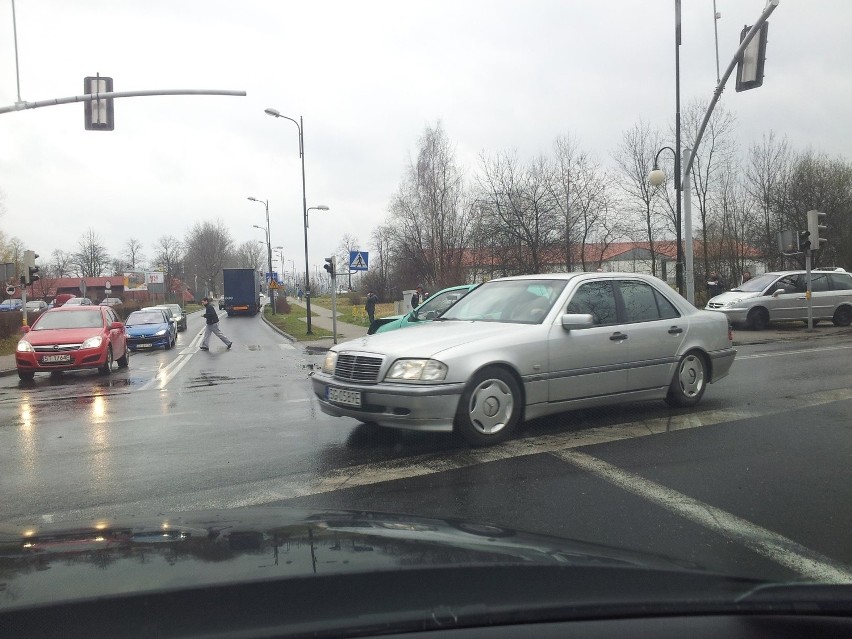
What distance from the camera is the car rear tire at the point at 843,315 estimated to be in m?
21.4

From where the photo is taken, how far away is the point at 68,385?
44.3ft

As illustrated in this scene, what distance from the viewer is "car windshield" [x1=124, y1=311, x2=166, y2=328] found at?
79.6ft

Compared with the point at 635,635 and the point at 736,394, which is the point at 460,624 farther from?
the point at 736,394

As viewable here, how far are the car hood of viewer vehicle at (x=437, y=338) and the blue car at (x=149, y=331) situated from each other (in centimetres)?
1817

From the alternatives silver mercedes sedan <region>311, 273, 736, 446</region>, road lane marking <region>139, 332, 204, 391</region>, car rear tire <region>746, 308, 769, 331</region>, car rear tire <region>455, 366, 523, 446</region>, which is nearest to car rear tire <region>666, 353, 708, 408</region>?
silver mercedes sedan <region>311, 273, 736, 446</region>

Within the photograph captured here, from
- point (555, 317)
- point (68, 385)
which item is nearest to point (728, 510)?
point (555, 317)

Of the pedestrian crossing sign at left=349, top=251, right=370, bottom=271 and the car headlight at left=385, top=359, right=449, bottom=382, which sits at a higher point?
the pedestrian crossing sign at left=349, top=251, right=370, bottom=271

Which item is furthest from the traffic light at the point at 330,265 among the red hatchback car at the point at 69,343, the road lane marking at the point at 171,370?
the red hatchback car at the point at 69,343

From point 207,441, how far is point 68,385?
803cm

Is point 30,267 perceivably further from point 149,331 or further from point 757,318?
point 757,318

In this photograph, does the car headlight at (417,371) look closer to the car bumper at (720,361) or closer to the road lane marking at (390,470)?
the road lane marking at (390,470)

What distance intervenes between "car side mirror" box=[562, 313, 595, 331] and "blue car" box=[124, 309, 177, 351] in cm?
1943

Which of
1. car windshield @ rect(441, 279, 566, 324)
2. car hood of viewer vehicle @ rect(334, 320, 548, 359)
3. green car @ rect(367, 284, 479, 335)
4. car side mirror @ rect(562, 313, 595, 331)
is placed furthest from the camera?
green car @ rect(367, 284, 479, 335)

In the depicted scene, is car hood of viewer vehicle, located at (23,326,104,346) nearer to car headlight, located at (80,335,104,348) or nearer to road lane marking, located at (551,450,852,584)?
car headlight, located at (80,335,104,348)
